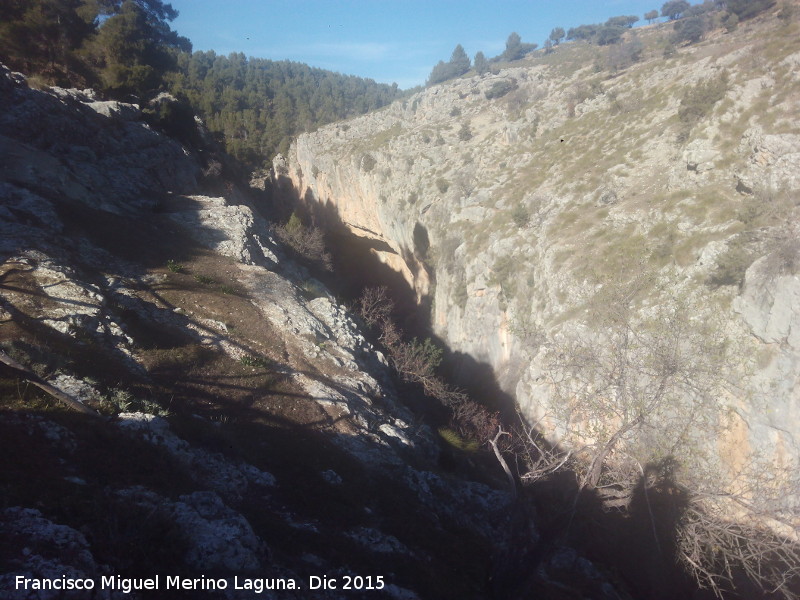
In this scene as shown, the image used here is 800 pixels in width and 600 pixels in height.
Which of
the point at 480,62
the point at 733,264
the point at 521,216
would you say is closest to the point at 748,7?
the point at 521,216

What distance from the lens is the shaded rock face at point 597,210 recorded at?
17.6 m

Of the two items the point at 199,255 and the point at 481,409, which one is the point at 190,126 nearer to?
the point at 199,255

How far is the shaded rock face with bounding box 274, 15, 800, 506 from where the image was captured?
17.6 meters

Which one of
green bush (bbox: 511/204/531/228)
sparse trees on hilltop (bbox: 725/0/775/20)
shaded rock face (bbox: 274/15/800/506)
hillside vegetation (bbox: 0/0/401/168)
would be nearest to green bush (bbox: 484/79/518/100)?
shaded rock face (bbox: 274/15/800/506)

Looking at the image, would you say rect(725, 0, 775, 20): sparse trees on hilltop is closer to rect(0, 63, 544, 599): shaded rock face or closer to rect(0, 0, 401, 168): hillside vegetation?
rect(0, 0, 401, 168): hillside vegetation

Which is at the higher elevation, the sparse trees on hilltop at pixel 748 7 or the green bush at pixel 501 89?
the green bush at pixel 501 89

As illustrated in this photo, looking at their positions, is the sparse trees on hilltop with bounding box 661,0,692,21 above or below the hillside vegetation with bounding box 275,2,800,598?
above

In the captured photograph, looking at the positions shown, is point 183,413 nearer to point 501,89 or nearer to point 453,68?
point 501,89

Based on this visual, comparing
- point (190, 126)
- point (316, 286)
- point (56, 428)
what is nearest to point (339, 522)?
point (56, 428)

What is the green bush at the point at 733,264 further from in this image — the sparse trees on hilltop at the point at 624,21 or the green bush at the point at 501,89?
the sparse trees on hilltop at the point at 624,21

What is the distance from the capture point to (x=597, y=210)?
91.1 ft

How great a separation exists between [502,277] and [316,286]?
13.2m

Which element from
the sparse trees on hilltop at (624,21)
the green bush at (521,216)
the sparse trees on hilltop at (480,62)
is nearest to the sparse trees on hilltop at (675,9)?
the sparse trees on hilltop at (624,21)

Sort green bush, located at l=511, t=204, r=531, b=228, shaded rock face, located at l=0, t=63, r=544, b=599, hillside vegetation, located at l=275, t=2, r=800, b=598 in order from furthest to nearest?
green bush, located at l=511, t=204, r=531, b=228, hillside vegetation, located at l=275, t=2, r=800, b=598, shaded rock face, located at l=0, t=63, r=544, b=599
